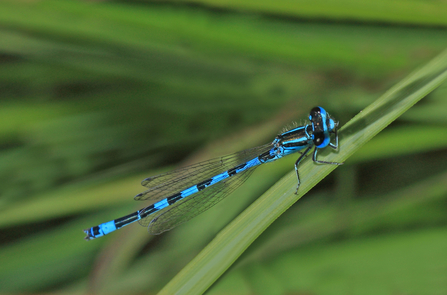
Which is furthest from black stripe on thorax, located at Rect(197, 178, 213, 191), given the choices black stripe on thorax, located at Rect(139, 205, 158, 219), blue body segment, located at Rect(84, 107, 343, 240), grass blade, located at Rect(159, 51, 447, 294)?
grass blade, located at Rect(159, 51, 447, 294)

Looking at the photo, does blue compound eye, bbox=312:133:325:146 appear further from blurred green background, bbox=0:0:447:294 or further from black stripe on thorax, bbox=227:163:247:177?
black stripe on thorax, bbox=227:163:247:177

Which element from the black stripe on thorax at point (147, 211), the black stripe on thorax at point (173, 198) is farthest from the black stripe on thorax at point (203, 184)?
the black stripe on thorax at point (147, 211)

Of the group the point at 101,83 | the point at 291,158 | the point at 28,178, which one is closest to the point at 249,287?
the point at 291,158

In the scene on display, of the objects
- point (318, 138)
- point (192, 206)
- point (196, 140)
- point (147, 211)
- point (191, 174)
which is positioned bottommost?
point (318, 138)

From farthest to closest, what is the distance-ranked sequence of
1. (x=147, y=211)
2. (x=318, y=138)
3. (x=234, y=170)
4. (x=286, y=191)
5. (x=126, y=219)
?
(x=234, y=170) < (x=147, y=211) < (x=126, y=219) < (x=318, y=138) < (x=286, y=191)

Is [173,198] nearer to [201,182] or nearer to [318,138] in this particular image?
[201,182]

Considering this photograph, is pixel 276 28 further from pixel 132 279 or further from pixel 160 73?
pixel 132 279

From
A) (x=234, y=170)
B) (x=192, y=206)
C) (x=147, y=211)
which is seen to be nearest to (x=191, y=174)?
(x=192, y=206)
